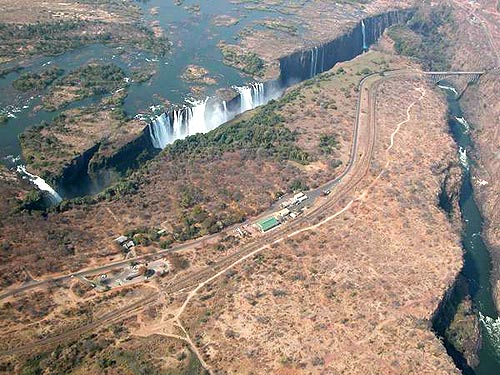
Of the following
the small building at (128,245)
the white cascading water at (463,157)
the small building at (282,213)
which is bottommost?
the white cascading water at (463,157)

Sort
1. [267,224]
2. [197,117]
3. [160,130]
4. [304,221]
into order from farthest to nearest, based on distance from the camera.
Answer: [197,117], [160,130], [304,221], [267,224]

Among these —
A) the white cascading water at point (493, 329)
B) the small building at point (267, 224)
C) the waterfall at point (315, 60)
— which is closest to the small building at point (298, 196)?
the small building at point (267, 224)

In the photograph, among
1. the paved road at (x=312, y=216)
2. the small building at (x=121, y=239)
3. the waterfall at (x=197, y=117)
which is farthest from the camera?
the waterfall at (x=197, y=117)

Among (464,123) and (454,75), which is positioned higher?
(454,75)

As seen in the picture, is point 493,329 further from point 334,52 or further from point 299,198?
point 334,52

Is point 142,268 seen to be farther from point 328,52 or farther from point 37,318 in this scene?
point 328,52

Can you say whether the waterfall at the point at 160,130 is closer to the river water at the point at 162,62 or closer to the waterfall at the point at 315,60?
the river water at the point at 162,62

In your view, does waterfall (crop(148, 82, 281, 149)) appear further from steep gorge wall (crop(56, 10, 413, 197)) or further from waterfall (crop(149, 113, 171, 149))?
steep gorge wall (crop(56, 10, 413, 197))

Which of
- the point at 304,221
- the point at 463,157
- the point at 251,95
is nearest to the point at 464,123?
the point at 463,157
